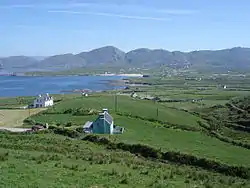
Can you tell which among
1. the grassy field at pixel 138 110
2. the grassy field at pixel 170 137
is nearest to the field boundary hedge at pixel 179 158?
the grassy field at pixel 170 137

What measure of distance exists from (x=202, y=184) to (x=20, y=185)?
773cm

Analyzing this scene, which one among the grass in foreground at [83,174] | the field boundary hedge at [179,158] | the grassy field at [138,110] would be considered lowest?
the grassy field at [138,110]

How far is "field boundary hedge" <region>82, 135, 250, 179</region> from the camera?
24.0 meters

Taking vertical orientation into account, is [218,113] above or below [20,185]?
below

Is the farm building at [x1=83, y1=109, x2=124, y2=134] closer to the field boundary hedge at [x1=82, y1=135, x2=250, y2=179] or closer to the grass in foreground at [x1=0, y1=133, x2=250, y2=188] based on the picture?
the field boundary hedge at [x1=82, y1=135, x2=250, y2=179]

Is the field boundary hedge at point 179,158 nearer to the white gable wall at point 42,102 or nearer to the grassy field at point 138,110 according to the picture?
the grassy field at point 138,110

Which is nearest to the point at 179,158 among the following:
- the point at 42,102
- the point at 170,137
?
the point at 170,137

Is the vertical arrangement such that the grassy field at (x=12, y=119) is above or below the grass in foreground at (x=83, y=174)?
below

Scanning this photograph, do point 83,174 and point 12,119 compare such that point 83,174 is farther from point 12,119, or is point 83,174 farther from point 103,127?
point 12,119

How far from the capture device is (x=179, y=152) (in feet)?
92.9

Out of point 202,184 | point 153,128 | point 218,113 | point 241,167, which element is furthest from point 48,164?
point 218,113

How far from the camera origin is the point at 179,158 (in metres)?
27.4

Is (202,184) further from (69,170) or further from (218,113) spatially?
(218,113)

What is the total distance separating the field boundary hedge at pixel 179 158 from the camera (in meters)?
24.0
